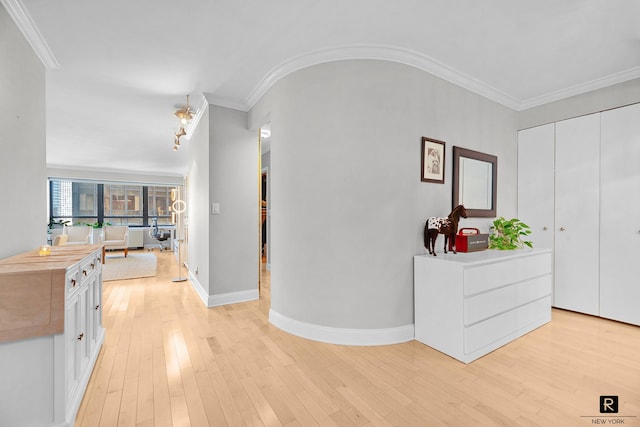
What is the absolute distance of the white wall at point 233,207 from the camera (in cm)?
357

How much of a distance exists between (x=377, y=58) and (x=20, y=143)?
2790 millimetres

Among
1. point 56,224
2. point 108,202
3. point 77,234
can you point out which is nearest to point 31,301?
point 77,234

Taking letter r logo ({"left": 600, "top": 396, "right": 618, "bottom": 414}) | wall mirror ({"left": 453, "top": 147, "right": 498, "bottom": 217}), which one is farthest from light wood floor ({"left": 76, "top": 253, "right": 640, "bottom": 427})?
wall mirror ({"left": 453, "top": 147, "right": 498, "bottom": 217})

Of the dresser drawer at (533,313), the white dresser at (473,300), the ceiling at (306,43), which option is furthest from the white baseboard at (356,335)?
the ceiling at (306,43)

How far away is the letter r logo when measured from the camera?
65.6 inches

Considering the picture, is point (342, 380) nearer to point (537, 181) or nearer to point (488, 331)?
point (488, 331)

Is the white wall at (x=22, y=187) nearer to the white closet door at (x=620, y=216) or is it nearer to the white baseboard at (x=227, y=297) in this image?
the white baseboard at (x=227, y=297)

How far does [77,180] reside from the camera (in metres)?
8.48

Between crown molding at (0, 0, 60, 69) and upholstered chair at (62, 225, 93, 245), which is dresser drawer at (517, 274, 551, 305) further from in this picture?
upholstered chair at (62, 225, 93, 245)

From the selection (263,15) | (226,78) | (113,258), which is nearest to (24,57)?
(226,78)

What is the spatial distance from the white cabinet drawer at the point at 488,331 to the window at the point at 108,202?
9.20m

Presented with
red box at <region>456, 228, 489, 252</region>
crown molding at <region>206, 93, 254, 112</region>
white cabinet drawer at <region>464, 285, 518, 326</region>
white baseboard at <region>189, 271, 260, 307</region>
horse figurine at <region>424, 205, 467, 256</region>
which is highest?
crown molding at <region>206, 93, 254, 112</region>

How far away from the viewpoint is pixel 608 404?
1.72 meters

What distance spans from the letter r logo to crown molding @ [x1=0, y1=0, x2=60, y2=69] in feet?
14.2
